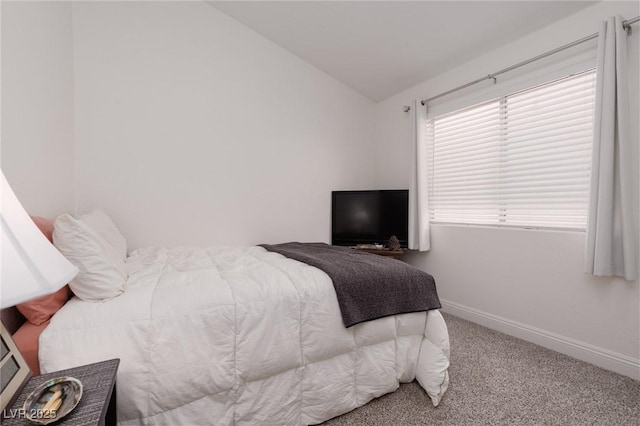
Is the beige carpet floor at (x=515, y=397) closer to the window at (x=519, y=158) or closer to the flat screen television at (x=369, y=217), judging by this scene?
the window at (x=519, y=158)

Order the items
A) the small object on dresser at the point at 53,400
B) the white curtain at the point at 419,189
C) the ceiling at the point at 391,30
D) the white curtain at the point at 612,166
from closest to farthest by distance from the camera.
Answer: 1. the small object on dresser at the point at 53,400
2. the white curtain at the point at 612,166
3. the ceiling at the point at 391,30
4. the white curtain at the point at 419,189

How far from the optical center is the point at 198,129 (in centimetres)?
287

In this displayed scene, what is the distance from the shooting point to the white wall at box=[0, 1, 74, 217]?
4.54 feet

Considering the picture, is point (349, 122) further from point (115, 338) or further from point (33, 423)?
point (33, 423)

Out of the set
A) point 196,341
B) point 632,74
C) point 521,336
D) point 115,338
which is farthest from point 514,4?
A: point 115,338

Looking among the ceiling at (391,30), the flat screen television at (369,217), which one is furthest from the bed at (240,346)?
the ceiling at (391,30)

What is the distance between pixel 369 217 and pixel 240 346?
234 centimetres

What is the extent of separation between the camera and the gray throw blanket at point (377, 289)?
60.3 inches

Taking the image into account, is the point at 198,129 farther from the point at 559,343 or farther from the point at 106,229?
the point at 559,343

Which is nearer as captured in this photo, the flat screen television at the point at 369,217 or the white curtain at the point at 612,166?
the white curtain at the point at 612,166

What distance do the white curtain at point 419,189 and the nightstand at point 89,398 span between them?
2.70 m

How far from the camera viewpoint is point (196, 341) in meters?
1.22

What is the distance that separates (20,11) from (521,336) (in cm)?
386

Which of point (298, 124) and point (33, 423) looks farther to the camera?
point (298, 124)
